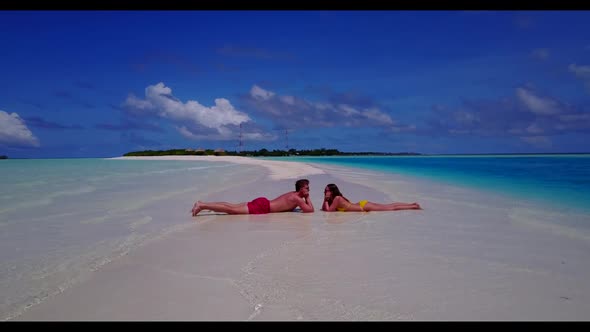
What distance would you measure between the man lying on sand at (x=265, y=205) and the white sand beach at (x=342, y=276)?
123 centimetres

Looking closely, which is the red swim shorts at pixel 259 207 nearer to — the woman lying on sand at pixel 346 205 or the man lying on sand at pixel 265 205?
the man lying on sand at pixel 265 205

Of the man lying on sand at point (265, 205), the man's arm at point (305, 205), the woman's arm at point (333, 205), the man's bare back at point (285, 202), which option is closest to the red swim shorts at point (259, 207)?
the man lying on sand at point (265, 205)

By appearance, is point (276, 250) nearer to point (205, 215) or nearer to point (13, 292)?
point (13, 292)

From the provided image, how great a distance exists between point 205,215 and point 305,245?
3698 mm

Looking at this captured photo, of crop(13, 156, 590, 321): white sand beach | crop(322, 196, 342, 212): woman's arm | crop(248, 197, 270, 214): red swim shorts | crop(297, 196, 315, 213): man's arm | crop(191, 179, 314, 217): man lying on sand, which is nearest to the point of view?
crop(13, 156, 590, 321): white sand beach

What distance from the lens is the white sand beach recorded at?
307 cm

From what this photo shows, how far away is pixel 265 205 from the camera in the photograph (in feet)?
27.6

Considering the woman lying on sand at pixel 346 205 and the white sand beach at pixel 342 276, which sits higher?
the woman lying on sand at pixel 346 205

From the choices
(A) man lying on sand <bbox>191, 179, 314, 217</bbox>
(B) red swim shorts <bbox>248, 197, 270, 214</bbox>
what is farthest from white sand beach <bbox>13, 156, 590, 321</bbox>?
(B) red swim shorts <bbox>248, 197, 270, 214</bbox>

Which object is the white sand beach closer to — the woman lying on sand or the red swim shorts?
the red swim shorts

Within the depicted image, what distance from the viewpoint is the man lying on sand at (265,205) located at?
820cm

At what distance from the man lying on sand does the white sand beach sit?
1226mm

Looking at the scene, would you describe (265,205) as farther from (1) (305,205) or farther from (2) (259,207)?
(1) (305,205)
